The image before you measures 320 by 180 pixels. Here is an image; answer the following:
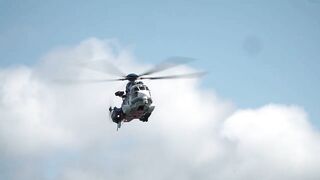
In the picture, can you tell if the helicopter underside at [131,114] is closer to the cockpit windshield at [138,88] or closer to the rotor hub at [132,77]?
the cockpit windshield at [138,88]

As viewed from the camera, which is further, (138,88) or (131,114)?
(131,114)

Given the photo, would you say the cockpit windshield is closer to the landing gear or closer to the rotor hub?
the rotor hub

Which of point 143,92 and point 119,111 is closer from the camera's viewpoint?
point 143,92

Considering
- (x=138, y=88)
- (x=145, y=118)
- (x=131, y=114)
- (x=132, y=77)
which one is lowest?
(x=131, y=114)

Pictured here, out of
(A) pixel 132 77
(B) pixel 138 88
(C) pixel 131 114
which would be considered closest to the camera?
(B) pixel 138 88

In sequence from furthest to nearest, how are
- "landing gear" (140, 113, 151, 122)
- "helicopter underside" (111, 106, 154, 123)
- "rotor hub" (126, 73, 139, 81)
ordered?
1. "rotor hub" (126, 73, 139, 81)
2. "landing gear" (140, 113, 151, 122)
3. "helicopter underside" (111, 106, 154, 123)

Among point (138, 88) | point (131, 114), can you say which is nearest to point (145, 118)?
point (131, 114)

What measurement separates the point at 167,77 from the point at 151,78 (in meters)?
3.42

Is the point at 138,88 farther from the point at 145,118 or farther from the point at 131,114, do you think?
the point at 145,118

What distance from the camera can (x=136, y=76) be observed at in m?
74.9

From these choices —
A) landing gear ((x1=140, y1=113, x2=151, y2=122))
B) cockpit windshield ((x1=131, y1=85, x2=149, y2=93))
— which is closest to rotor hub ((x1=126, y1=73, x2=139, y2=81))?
cockpit windshield ((x1=131, y1=85, x2=149, y2=93))

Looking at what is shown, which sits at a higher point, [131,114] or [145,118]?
[145,118]

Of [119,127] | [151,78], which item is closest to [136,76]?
[151,78]

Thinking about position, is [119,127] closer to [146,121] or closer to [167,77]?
[146,121]
